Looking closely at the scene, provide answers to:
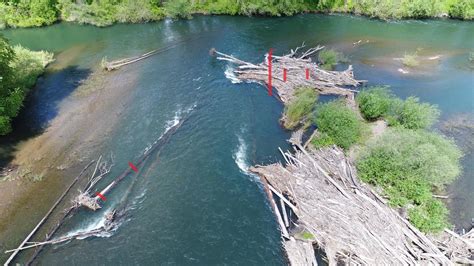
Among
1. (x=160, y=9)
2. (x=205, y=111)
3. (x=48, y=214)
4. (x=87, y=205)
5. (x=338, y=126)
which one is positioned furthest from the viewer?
(x=160, y=9)

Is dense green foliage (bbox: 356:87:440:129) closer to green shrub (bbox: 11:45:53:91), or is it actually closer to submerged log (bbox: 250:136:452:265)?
submerged log (bbox: 250:136:452:265)

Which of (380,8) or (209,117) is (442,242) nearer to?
(209,117)

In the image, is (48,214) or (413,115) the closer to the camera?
(48,214)

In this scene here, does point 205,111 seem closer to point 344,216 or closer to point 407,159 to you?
point 344,216

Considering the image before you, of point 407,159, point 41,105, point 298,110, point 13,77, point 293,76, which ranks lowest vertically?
point 407,159

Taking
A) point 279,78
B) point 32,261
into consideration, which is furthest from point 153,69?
point 32,261

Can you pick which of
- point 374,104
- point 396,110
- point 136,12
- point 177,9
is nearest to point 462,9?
point 396,110

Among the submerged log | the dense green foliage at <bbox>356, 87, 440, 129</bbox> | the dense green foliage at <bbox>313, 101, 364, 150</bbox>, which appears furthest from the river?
the dense green foliage at <bbox>356, 87, 440, 129</bbox>

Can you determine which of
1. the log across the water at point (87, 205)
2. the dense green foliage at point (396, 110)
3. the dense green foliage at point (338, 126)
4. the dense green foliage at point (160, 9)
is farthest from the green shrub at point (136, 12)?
the dense green foliage at point (396, 110)
